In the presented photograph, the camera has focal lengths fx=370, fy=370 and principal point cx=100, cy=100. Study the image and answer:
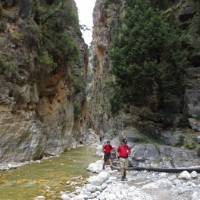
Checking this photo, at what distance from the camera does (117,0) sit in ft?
169

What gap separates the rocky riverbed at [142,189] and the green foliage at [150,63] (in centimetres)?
860

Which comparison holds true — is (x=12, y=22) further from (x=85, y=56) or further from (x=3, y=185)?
(x=85, y=56)

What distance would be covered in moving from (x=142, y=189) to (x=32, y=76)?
1600cm

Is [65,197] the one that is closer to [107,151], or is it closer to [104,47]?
[107,151]

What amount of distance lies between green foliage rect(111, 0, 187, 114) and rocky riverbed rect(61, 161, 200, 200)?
8.60 m

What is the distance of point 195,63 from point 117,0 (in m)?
28.2

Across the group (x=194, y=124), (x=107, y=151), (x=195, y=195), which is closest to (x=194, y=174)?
(x=195, y=195)

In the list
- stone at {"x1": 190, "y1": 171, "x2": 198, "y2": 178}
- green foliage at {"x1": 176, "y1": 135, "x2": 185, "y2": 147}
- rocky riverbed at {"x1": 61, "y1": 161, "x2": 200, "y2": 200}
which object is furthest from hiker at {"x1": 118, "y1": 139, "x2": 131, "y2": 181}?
green foliage at {"x1": 176, "y1": 135, "x2": 185, "y2": 147}

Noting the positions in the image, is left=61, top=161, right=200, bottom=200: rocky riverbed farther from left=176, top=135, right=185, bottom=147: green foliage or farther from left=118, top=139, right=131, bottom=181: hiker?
left=176, top=135, right=185, bottom=147: green foliage

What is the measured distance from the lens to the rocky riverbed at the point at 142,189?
40.1 feet

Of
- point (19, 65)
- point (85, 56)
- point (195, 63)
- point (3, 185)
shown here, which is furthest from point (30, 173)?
point (85, 56)

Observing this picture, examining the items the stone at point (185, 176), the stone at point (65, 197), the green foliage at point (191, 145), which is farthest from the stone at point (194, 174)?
the green foliage at point (191, 145)

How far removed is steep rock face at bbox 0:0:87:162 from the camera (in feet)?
76.2

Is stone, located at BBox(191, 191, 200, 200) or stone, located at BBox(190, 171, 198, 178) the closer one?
stone, located at BBox(191, 191, 200, 200)
